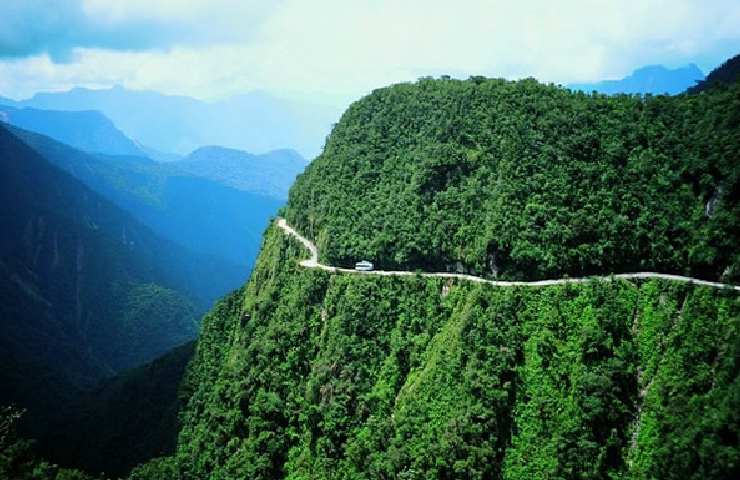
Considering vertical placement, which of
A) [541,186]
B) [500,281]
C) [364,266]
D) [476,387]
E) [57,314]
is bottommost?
[57,314]

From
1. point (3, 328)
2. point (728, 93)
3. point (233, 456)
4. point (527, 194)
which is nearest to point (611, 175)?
point (527, 194)

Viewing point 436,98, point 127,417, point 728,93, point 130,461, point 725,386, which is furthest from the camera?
point 127,417

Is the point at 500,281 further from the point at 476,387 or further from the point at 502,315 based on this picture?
the point at 476,387

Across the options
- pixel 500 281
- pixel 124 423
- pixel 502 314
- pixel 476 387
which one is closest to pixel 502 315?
pixel 502 314

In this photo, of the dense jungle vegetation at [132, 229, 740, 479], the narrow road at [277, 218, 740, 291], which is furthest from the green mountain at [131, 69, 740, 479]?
the narrow road at [277, 218, 740, 291]

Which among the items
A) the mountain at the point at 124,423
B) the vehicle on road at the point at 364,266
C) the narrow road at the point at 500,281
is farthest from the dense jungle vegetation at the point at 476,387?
Result: the mountain at the point at 124,423

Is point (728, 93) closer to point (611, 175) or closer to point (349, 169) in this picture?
point (611, 175)

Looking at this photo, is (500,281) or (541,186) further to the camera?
(541,186)
